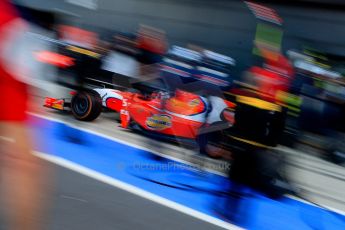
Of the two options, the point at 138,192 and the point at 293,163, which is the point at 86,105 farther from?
the point at 138,192

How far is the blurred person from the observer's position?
244 centimetres

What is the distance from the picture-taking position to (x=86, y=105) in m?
8.84

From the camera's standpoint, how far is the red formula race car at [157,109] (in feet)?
24.6

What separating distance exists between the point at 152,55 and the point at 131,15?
8.79m

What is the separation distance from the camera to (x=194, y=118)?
7.65 metres

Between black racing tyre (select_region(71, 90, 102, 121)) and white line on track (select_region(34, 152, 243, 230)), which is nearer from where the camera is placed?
white line on track (select_region(34, 152, 243, 230))

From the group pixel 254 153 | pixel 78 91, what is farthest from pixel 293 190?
pixel 78 91

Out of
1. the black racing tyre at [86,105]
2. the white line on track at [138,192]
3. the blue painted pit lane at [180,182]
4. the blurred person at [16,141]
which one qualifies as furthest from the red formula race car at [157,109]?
the blurred person at [16,141]

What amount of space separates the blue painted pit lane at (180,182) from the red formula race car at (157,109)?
0.57m

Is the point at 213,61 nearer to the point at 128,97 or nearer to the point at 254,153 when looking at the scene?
the point at 128,97

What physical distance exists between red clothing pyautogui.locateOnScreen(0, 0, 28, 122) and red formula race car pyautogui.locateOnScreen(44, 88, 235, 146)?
4.33m

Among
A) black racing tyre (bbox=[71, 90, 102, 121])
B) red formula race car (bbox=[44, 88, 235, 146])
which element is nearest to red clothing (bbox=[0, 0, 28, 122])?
red formula race car (bbox=[44, 88, 235, 146])

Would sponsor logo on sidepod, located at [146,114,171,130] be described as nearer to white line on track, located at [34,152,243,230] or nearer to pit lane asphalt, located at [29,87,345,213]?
pit lane asphalt, located at [29,87,345,213]

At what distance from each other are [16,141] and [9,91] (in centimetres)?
25
